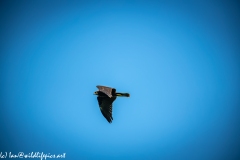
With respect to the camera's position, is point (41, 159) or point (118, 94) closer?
point (118, 94)

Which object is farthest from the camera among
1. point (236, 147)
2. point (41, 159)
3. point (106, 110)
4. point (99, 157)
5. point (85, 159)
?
point (99, 157)

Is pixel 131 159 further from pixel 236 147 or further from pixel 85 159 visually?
pixel 236 147

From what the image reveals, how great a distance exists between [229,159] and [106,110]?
2475 cm

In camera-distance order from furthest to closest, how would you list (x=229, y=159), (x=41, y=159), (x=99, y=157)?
(x=99, y=157), (x=229, y=159), (x=41, y=159)

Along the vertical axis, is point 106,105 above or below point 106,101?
below

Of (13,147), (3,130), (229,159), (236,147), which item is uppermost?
(3,130)

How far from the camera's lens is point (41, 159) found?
18000mm

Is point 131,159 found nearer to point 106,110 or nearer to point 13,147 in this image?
point 13,147

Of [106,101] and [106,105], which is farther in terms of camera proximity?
[106,101]

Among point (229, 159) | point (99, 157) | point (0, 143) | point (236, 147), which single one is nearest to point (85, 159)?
point (99, 157)

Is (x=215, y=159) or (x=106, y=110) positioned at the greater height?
(x=106, y=110)

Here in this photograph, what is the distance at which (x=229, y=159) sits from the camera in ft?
85.1

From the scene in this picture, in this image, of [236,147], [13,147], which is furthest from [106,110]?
[13,147]

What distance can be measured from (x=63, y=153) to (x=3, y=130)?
51.2ft
